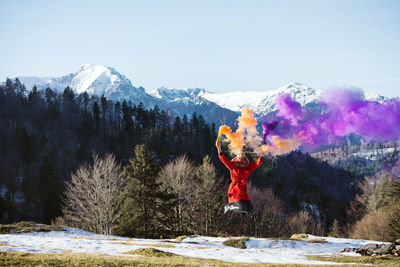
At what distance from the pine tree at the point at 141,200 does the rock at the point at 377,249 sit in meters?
26.0

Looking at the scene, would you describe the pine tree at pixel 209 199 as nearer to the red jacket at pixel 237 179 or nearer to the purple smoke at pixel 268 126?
the purple smoke at pixel 268 126

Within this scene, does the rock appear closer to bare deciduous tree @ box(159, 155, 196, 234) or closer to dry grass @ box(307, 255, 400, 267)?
dry grass @ box(307, 255, 400, 267)

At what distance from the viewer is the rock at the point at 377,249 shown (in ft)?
74.5

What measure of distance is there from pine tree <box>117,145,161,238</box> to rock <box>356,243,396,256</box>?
25999 mm

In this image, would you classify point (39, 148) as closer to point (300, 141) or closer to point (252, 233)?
point (252, 233)

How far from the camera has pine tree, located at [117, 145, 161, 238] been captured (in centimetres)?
4253

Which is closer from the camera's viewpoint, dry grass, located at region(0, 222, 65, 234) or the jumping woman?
the jumping woman

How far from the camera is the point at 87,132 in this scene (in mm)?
130125

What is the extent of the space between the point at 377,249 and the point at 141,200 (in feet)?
91.8

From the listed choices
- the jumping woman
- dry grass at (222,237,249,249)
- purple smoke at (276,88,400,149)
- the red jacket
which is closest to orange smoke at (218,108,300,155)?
the jumping woman

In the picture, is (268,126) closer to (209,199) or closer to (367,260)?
(367,260)

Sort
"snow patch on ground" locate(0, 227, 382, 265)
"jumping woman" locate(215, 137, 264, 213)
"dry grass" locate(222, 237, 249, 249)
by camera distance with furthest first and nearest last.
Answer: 1. "dry grass" locate(222, 237, 249, 249)
2. "snow patch on ground" locate(0, 227, 382, 265)
3. "jumping woman" locate(215, 137, 264, 213)

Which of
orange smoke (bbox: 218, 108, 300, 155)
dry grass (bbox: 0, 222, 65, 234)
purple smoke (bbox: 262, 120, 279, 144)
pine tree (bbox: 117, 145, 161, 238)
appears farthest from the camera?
pine tree (bbox: 117, 145, 161, 238)

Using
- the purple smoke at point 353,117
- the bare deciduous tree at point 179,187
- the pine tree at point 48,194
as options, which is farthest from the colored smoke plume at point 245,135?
the pine tree at point 48,194
